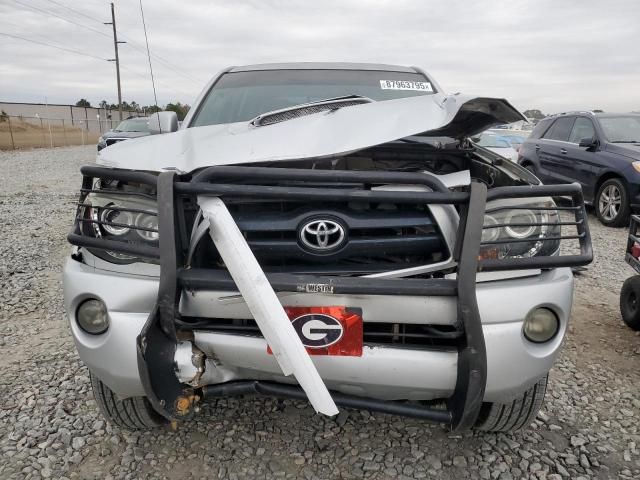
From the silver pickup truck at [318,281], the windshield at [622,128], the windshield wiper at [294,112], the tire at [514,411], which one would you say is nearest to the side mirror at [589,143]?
the windshield at [622,128]

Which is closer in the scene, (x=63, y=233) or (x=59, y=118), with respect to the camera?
(x=63, y=233)

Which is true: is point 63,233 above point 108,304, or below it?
below

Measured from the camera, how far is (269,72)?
359cm

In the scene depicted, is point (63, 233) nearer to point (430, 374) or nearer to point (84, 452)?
point (84, 452)

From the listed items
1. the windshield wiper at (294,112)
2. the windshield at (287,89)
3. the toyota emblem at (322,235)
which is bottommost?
the toyota emblem at (322,235)

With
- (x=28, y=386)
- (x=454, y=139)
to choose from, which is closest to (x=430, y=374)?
(x=454, y=139)

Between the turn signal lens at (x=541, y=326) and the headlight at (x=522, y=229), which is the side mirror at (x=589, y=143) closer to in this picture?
the headlight at (x=522, y=229)

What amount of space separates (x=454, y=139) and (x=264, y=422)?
1768 mm

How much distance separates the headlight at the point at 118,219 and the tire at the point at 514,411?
4.95ft

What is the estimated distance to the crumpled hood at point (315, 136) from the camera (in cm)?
199

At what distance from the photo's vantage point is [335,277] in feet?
5.65

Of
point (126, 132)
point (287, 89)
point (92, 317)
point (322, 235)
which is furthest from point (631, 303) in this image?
point (126, 132)

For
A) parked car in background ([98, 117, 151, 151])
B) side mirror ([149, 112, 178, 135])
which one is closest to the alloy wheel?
side mirror ([149, 112, 178, 135])

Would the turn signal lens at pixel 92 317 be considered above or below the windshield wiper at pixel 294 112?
below
